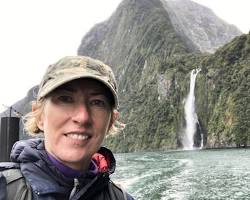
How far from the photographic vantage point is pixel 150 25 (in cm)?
16662

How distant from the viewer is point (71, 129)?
2.25 metres

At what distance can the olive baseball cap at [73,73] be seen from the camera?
2195 millimetres

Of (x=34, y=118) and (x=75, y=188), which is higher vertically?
(x=34, y=118)

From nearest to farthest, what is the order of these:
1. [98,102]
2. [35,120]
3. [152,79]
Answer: [98,102] → [35,120] → [152,79]

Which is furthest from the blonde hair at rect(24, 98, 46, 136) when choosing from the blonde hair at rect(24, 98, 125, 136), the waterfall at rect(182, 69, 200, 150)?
the waterfall at rect(182, 69, 200, 150)

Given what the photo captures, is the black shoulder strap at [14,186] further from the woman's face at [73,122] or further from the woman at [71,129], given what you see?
the woman's face at [73,122]

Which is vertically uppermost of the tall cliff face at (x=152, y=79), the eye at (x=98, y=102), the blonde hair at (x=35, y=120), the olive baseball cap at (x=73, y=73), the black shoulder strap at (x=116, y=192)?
the tall cliff face at (x=152, y=79)

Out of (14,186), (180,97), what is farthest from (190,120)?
(14,186)

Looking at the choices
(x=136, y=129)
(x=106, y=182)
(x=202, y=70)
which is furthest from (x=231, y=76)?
(x=106, y=182)

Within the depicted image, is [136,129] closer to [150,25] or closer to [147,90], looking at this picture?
[147,90]

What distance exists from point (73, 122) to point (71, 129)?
39 millimetres

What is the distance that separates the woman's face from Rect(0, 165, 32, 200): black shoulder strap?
0.79ft

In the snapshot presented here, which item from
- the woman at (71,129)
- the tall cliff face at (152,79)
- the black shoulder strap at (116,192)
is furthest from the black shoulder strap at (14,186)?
the tall cliff face at (152,79)

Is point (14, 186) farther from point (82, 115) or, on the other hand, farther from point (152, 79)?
point (152, 79)
